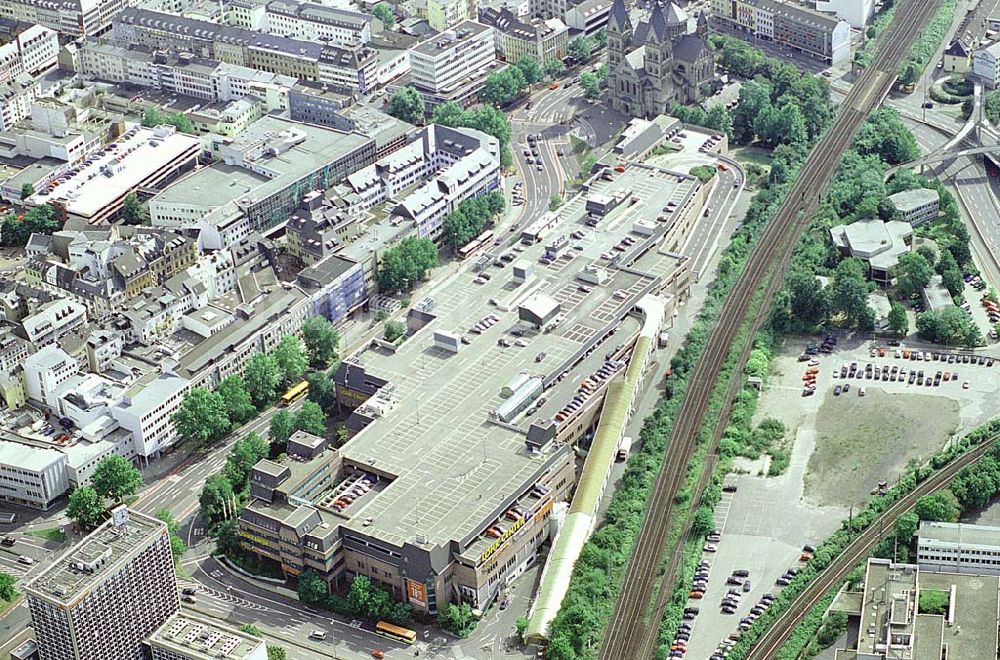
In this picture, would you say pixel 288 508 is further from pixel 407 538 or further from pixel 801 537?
pixel 801 537

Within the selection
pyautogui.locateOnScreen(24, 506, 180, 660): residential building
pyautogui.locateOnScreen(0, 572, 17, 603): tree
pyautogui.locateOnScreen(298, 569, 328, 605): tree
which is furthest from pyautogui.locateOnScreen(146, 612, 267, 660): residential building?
pyautogui.locateOnScreen(0, 572, 17, 603): tree

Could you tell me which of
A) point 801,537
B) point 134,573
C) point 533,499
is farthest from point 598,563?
point 134,573

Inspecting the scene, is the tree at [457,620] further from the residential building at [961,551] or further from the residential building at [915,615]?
the residential building at [961,551]

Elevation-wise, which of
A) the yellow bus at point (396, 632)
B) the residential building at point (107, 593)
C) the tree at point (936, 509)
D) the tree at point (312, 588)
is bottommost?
the yellow bus at point (396, 632)

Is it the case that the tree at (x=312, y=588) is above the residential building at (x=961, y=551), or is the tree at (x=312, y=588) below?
below

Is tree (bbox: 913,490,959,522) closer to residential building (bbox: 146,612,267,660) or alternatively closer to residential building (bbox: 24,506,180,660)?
residential building (bbox: 146,612,267,660)

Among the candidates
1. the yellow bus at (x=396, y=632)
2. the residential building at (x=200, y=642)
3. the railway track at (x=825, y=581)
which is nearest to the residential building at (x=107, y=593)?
the residential building at (x=200, y=642)
